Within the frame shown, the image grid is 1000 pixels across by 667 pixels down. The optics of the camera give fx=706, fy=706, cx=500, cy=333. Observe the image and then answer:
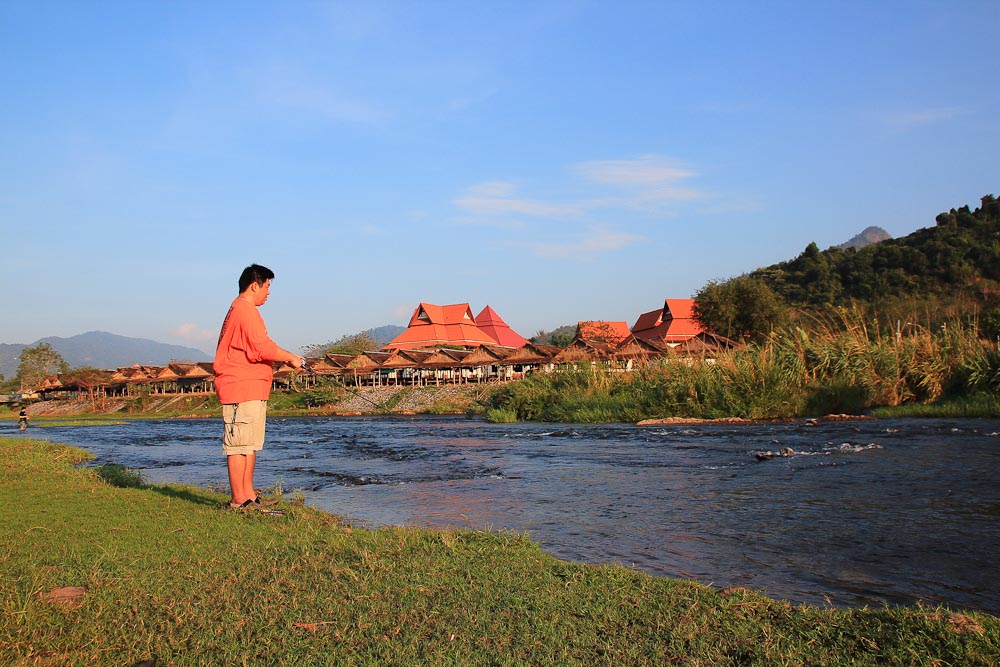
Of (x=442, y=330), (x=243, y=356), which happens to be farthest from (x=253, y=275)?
(x=442, y=330)

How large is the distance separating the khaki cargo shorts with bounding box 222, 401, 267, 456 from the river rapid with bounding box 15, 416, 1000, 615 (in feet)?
3.28

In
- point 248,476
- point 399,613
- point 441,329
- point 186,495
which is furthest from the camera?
point 441,329

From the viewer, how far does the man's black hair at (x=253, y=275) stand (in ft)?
18.3

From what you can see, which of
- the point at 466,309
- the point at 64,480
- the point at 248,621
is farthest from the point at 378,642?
the point at 466,309

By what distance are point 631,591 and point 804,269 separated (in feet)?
194

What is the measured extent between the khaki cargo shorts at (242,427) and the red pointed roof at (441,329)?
62616 mm

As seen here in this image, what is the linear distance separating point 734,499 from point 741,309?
41.7 meters

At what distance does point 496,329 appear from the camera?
263 ft

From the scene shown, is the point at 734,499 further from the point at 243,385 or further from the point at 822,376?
the point at 822,376

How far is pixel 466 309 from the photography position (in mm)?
74375

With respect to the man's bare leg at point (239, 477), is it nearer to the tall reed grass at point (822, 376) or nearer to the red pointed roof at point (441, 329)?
the tall reed grass at point (822, 376)

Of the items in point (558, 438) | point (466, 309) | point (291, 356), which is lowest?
point (558, 438)

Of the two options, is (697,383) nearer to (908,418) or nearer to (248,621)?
(908,418)

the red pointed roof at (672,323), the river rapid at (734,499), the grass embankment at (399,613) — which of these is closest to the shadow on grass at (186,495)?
the river rapid at (734,499)
